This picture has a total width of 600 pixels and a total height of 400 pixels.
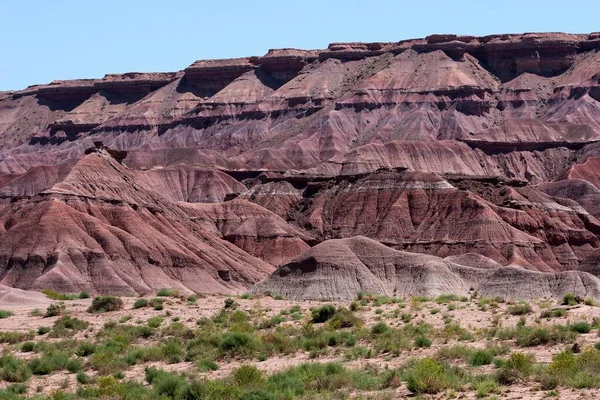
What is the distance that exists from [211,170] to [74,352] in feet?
504

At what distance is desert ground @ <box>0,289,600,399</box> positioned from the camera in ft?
98.5

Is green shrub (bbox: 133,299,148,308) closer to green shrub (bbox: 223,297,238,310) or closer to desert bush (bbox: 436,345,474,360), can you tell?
green shrub (bbox: 223,297,238,310)

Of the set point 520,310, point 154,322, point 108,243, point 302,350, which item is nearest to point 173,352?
point 302,350

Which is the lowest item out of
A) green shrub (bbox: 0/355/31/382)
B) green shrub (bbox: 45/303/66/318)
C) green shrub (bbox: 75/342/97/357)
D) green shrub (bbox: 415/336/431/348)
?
green shrub (bbox: 45/303/66/318)

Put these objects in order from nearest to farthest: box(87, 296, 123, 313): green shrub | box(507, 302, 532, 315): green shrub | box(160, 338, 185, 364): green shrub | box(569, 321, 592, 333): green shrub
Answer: box(569, 321, 592, 333): green shrub, box(160, 338, 185, 364): green shrub, box(507, 302, 532, 315): green shrub, box(87, 296, 123, 313): green shrub

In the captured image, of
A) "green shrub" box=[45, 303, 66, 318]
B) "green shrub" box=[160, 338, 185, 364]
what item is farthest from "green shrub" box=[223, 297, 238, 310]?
"green shrub" box=[160, 338, 185, 364]

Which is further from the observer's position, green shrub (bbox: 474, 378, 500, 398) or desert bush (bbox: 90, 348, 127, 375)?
desert bush (bbox: 90, 348, 127, 375)

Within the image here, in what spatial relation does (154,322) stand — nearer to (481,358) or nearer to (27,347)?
(27,347)

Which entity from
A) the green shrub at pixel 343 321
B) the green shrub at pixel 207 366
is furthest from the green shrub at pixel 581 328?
the green shrub at pixel 207 366

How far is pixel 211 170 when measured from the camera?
636 ft

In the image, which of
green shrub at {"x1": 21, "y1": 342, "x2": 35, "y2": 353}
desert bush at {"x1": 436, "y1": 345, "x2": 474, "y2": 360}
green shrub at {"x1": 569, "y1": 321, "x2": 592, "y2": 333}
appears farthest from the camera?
green shrub at {"x1": 21, "y1": 342, "x2": 35, "y2": 353}

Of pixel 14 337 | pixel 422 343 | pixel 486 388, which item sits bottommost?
pixel 14 337

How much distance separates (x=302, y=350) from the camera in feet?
127

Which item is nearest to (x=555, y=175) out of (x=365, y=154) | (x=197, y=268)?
(x=365, y=154)
